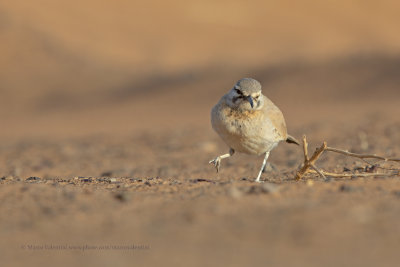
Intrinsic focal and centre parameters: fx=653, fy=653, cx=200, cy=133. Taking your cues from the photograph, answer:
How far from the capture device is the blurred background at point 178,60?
2220cm

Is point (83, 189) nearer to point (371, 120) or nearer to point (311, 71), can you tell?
point (371, 120)

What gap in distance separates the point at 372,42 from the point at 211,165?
21899mm

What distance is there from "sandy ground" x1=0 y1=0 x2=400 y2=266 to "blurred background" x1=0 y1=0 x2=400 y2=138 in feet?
0.33

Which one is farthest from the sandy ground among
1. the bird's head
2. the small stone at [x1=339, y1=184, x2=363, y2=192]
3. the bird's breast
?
the bird's head

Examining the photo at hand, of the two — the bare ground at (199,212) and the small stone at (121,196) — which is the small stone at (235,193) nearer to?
the bare ground at (199,212)

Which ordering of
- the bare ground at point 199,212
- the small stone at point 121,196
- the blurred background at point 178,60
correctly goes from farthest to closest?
the blurred background at point 178,60
the small stone at point 121,196
the bare ground at point 199,212

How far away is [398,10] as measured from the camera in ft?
116

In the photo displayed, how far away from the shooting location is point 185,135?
1545cm

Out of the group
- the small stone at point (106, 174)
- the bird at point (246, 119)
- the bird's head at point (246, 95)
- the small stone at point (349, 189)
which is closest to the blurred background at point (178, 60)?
the small stone at point (106, 174)

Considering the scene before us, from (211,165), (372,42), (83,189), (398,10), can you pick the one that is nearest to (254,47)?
(372,42)

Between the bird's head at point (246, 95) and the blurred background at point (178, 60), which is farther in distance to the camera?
the blurred background at point (178, 60)

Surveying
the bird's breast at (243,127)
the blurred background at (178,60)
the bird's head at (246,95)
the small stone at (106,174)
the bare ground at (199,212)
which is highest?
Result: the blurred background at (178,60)

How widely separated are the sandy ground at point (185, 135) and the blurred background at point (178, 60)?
10 cm

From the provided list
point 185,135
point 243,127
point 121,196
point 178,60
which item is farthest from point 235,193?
point 178,60
